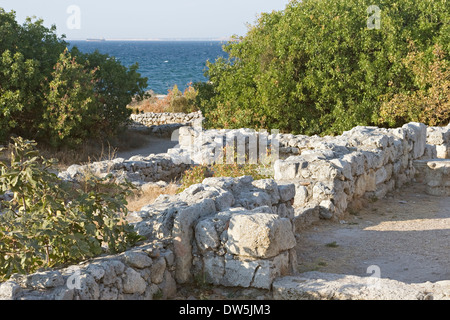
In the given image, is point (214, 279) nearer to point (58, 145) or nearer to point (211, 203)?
point (211, 203)

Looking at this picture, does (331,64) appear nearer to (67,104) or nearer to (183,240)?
(67,104)

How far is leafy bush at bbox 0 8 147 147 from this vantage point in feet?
52.4

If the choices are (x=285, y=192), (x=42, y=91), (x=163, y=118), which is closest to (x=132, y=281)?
(x=285, y=192)

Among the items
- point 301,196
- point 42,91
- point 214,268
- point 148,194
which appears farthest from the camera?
point 42,91

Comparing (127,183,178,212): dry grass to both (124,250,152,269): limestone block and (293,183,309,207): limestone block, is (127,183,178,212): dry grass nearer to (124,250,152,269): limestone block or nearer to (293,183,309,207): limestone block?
(293,183,309,207): limestone block

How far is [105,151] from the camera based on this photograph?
18.1 meters

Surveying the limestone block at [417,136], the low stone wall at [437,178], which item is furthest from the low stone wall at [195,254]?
the limestone block at [417,136]

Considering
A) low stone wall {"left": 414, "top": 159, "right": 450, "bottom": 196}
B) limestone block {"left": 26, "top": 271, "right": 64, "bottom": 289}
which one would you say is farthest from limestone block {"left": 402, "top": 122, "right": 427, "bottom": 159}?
limestone block {"left": 26, "top": 271, "right": 64, "bottom": 289}

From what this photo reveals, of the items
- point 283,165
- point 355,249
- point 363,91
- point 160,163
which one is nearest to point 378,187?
point 283,165

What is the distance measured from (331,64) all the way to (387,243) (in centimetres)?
1142

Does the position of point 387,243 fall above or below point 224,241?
below

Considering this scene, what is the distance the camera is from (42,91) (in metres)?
16.5

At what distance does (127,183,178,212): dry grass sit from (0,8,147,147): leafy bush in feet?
20.1

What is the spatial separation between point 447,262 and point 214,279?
11.2ft
